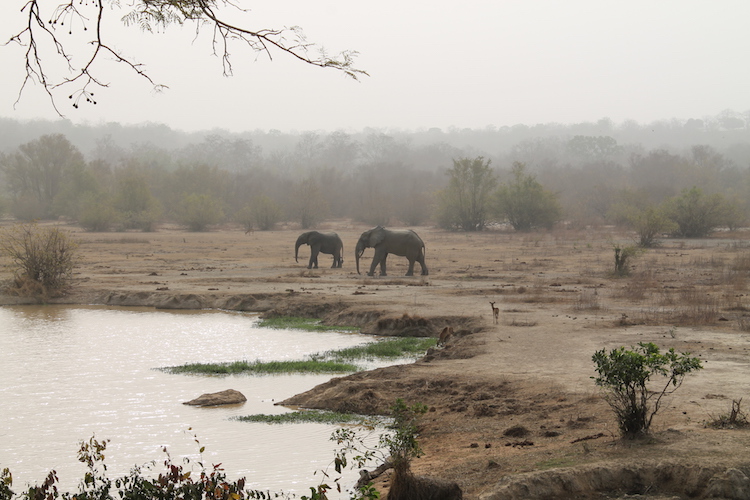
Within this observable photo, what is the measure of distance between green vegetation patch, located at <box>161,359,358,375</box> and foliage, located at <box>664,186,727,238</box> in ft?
96.8

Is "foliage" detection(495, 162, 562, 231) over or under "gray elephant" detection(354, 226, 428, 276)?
over

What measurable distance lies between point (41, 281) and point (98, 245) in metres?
16.2

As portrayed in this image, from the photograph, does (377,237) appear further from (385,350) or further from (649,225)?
(649,225)

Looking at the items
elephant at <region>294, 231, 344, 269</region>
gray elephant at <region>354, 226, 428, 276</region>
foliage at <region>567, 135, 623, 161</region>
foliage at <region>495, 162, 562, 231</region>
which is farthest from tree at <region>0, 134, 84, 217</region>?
foliage at <region>567, 135, 623, 161</region>

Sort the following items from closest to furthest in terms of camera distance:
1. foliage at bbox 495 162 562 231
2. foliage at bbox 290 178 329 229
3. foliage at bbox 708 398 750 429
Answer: foliage at bbox 708 398 750 429 < foliage at bbox 495 162 562 231 < foliage at bbox 290 178 329 229

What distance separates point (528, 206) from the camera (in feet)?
151

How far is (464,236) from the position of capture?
43.8 m

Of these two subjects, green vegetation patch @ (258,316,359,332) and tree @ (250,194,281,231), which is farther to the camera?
tree @ (250,194,281,231)

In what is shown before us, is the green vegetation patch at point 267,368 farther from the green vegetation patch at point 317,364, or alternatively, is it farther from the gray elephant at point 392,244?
the gray elephant at point 392,244

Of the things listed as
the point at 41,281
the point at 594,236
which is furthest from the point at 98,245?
the point at 594,236

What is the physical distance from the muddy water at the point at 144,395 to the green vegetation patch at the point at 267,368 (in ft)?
0.89

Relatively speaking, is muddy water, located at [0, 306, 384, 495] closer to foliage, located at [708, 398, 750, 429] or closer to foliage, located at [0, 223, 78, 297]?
foliage, located at [0, 223, 78, 297]

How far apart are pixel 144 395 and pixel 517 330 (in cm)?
603

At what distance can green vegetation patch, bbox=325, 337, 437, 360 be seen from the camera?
12586 mm
